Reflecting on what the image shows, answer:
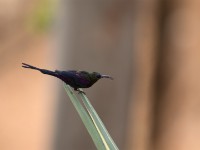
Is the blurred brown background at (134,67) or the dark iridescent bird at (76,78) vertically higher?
the dark iridescent bird at (76,78)

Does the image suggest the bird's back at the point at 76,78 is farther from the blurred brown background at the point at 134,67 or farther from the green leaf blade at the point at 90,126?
the blurred brown background at the point at 134,67

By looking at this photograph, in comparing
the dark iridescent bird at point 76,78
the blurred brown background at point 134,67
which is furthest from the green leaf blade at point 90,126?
the blurred brown background at point 134,67

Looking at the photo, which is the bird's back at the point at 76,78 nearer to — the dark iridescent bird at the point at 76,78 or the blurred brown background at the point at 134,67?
the dark iridescent bird at the point at 76,78

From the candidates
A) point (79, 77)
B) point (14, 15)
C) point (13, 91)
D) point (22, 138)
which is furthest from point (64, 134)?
point (14, 15)

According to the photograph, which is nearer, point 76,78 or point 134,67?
point 76,78

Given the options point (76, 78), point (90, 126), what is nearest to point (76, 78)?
point (76, 78)

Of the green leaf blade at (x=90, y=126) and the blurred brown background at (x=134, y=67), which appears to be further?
the blurred brown background at (x=134, y=67)

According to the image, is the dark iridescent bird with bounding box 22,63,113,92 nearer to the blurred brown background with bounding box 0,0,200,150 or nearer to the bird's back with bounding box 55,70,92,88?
the bird's back with bounding box 55,70,92,88

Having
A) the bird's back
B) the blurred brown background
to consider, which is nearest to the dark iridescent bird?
the bird's back

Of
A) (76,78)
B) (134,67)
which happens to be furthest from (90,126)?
(134,67)

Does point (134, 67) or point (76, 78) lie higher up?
point (76, 78)

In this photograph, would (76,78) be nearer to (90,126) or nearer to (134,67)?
(90,126)

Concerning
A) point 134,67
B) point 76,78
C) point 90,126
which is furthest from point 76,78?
point 134,67

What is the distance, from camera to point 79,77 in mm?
478
